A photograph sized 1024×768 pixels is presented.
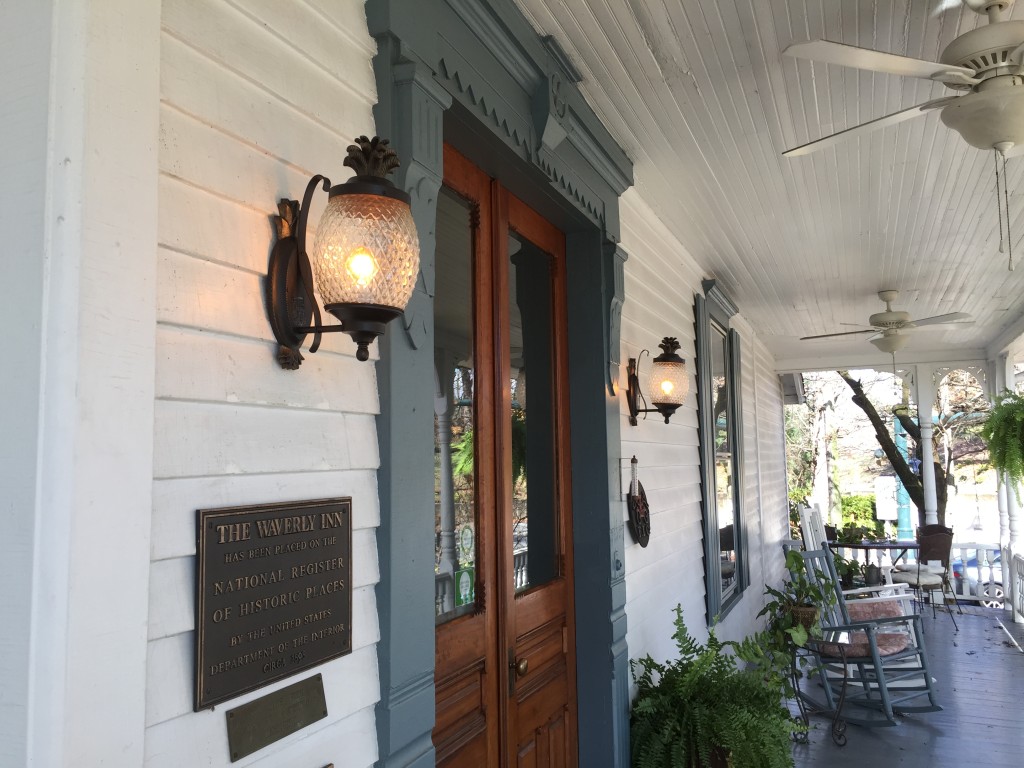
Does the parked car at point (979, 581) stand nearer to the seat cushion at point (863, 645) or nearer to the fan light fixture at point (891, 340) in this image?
the fan light fixture at point (891, 340)

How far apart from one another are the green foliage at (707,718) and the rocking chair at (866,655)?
172 cm

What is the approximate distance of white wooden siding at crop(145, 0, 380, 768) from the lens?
1062 millimetres

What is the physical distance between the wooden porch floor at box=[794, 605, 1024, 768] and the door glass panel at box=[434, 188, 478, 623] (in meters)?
3.01

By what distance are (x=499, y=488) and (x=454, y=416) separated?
0.31 metres

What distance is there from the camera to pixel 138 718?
0.97 m

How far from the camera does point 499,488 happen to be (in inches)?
88.4

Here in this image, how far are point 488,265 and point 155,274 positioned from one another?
135 cm

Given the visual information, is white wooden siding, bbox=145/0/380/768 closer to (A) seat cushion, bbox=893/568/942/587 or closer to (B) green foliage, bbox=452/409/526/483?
(B) green foliage, bbox=452/409/526/483

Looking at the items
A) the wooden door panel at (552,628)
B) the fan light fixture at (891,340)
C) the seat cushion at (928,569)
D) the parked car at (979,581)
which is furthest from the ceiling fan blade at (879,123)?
the parked car at (979,581)

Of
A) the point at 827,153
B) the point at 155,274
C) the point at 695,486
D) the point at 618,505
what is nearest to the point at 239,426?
the point at 155,274

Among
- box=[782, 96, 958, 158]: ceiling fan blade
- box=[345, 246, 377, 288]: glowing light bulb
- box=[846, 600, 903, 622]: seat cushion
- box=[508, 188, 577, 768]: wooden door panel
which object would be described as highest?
box=[782, 96, 958, 158]: ceiling fan blade

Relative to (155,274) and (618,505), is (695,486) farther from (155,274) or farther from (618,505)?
(155,274)

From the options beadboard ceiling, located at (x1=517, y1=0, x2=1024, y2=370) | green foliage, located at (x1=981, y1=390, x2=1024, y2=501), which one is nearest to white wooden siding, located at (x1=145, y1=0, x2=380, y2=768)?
beadboard ceiling, located at (x1=517, y1=0, x2=1024, y2=370)

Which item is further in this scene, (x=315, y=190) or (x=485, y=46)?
(x=485, y=46)
